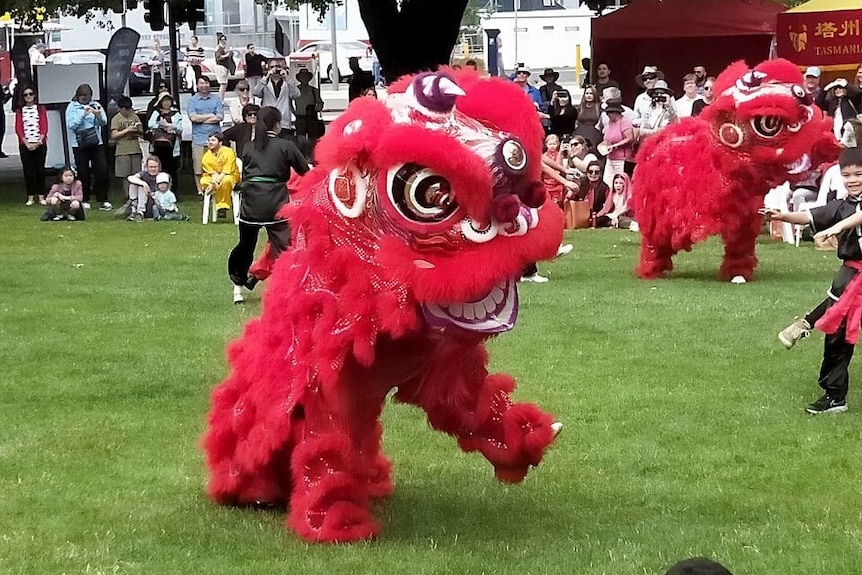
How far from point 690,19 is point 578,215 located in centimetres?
789

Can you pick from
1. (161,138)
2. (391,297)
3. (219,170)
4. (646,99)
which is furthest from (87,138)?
(391,297)

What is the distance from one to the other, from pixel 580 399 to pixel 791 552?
10.3ft

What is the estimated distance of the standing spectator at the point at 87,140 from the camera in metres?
21.6

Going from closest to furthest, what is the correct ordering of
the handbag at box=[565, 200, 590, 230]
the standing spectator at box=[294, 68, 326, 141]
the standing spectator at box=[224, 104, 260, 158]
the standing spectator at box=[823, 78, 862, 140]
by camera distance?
the standing spectator at box=[224, 104, 260, 158] < the standing spectator at box=[823, 78, 862, 140] < the handbag at box=[565, 200, 590, 230] < the standing spectator at box=[294, 68, 326, 141]

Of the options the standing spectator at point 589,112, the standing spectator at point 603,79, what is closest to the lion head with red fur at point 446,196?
the standing spectator at point 589,112

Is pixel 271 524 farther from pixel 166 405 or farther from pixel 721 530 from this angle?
pixel 166 405

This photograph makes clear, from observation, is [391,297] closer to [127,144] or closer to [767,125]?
[767,125]

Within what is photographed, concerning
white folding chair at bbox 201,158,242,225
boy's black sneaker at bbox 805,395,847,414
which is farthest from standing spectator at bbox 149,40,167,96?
boy's black sneaker at bbox 805,395,847,414

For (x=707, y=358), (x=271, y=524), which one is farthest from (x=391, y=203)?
(x=707, y=358)

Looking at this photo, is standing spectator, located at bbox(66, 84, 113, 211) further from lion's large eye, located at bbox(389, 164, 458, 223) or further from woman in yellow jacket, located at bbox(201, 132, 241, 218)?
lion's large eye, located at bbox(389, 164, 458, 223)

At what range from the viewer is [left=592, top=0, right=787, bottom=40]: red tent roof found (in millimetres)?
25312

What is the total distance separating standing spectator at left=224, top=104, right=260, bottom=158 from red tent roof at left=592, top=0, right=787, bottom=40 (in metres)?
8.92

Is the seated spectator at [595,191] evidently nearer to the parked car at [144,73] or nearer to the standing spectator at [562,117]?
the standing spectator at [562,117]

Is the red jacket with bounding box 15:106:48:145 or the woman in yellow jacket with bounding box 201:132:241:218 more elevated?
the red jacket with bounding box 15:106:48:145
